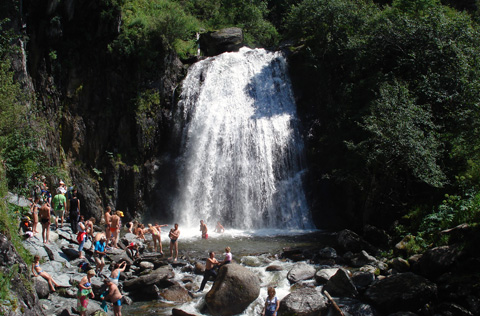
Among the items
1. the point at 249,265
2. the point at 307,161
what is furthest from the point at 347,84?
the point at 249,265

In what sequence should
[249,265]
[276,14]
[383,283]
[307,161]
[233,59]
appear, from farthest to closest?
[276,14], [233,59], [307,161], [249,265], [383,283]

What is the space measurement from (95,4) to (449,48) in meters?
19.6

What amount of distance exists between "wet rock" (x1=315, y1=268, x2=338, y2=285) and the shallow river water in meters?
0.99

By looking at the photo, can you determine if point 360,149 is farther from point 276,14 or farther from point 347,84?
point 276,14

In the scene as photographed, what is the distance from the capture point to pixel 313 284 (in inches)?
485

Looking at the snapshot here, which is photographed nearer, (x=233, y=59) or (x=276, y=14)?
(x=233, y=59)

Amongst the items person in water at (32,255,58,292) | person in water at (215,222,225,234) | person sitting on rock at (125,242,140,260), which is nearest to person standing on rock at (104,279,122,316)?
person in water at (32,255,58,292)

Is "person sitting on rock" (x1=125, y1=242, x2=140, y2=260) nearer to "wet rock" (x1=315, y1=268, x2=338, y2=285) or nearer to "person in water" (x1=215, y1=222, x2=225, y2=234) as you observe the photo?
"person in water" (x1=215, y1=222, x2=225, y2=234)

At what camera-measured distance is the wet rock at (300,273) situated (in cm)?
1274

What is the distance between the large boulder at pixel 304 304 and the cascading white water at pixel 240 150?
11.3 meters

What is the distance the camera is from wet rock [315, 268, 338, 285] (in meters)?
12.3

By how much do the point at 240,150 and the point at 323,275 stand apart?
12699 mm

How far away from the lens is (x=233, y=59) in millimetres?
29031

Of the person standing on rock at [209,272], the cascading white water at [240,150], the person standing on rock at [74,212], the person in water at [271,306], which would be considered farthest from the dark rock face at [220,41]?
the person in water at [271,306]
